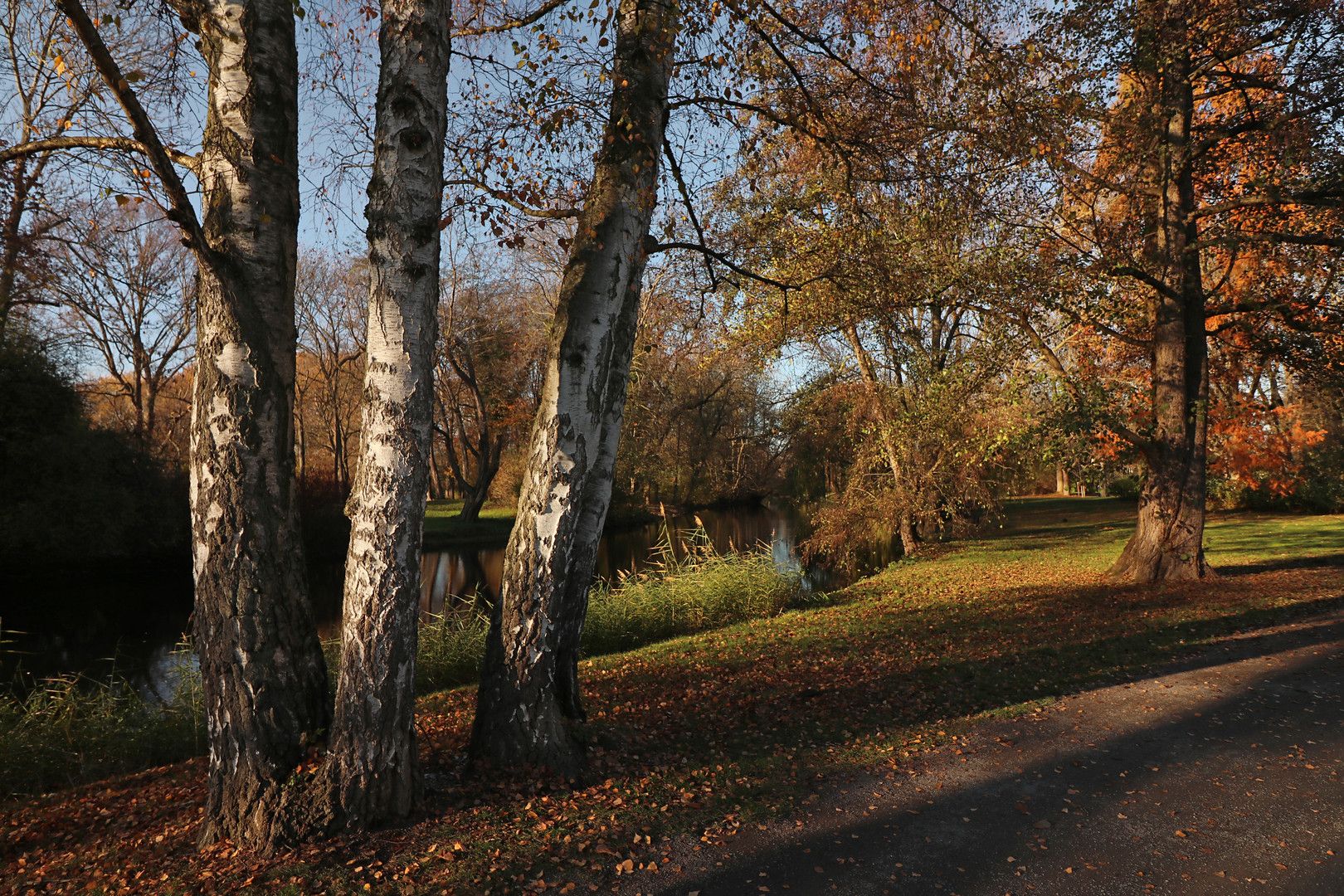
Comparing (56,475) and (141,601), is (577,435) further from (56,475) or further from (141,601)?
(56,475)

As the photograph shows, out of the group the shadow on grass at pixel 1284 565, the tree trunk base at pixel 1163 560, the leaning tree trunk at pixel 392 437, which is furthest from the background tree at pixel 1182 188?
the leaning tree trunk at pixel 392 437

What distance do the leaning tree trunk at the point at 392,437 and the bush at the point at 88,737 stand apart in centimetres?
297

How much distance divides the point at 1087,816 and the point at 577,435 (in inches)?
141

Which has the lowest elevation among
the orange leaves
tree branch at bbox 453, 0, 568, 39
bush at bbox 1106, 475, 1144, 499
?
bush at bbox 1106, 475, 1144, 499

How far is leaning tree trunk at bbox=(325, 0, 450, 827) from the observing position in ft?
11.8

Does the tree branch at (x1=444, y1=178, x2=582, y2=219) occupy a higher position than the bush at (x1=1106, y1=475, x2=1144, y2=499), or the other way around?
the tree branch at (x1=444, y1=178, x2=582, y2=219)

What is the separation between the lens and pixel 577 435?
14.4 ft

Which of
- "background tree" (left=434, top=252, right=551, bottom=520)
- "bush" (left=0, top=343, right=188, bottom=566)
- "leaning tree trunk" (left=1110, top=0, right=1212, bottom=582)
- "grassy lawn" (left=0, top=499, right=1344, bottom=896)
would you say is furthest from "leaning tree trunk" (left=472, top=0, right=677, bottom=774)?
"background tree" (left=434, top=252, right=551, bottom=520)

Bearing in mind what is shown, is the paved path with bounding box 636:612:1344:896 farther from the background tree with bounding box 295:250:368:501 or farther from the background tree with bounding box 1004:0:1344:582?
the background tree with bounding box 295:250:368:501

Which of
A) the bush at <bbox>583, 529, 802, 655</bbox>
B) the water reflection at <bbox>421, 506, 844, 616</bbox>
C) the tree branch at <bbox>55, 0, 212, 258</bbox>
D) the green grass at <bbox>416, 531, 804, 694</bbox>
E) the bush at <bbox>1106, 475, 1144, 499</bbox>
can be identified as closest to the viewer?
the tree branch at <bbox>55, 0, 212, 258</bbox>

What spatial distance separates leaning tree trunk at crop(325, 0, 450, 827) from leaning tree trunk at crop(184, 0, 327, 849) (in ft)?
1.09

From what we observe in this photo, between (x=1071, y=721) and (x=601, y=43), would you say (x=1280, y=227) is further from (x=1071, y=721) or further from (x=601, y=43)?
(x=601, y=43)

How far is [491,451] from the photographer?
3106 cm

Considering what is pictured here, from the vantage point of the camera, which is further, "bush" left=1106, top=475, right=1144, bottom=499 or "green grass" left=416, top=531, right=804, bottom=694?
"bush" left=1106, top=475, right=1144, bottom=499
